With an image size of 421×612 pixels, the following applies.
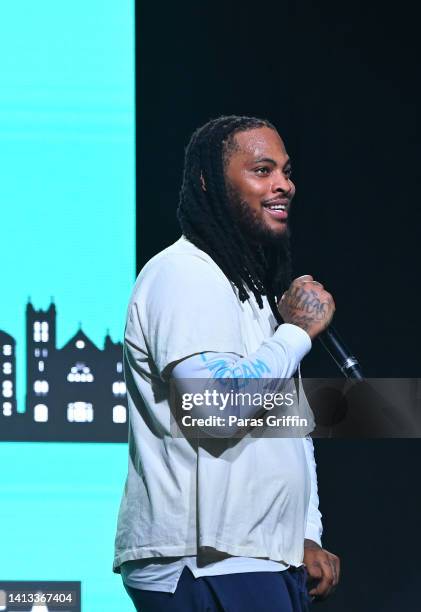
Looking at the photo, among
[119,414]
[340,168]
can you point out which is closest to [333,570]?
[119,414]

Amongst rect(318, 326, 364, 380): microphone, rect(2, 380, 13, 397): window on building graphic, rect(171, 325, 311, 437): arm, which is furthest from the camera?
rect(2, 380, 13, 397): window on building graphic

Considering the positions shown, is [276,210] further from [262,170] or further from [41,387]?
[41,387]

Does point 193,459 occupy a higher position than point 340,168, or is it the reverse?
point 340,168

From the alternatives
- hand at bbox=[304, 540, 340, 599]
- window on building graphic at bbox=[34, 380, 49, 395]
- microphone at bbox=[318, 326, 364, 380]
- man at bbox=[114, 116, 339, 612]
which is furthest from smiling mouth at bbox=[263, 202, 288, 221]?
window on building graphic at bbox=[34, 380, 49, 395]

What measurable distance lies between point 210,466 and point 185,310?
199 mm

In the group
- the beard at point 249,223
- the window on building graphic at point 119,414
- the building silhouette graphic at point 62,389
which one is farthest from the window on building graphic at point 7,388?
the beard at point 249,223

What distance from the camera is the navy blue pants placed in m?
1.17

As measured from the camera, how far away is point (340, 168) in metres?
2.76

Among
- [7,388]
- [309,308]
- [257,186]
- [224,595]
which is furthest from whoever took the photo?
[7,388]

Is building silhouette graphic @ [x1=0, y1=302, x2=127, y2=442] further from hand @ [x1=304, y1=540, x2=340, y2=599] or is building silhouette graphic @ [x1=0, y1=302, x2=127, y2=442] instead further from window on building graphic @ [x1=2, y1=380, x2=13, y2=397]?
hand @ [x1=304, y1=540, x2=340, y2=599]

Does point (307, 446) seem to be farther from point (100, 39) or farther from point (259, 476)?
point (100, 39)

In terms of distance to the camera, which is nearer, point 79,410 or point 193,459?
point 193,459

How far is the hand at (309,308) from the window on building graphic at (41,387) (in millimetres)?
1452

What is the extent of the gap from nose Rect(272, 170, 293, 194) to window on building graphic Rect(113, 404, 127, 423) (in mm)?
1376
